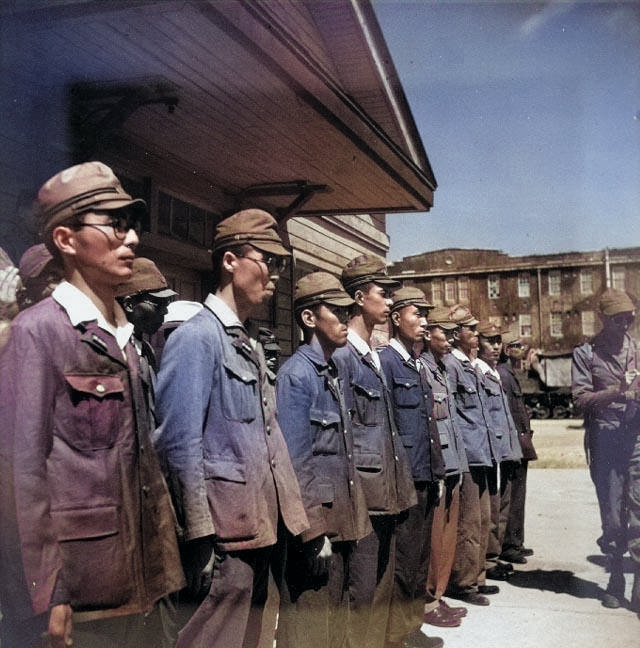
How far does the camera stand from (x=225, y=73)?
13.2ft

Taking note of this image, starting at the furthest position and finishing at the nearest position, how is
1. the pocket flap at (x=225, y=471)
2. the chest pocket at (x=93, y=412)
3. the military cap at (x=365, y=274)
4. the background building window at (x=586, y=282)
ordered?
1. the background building window at (x=586, y=282)
2. the military cap at (x=365, y=274)
3. the pocket flap at (x=225, y=471)
4. the chest pocket at (x=93, y=412)

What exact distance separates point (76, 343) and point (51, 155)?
8.40 ft

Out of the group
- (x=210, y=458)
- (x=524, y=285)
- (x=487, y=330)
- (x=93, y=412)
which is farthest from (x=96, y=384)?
(x=524, y=285)

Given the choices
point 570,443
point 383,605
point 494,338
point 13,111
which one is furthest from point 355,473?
point 570,443

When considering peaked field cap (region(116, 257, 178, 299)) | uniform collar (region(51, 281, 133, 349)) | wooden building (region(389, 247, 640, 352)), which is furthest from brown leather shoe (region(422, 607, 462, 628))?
wooden building (region(389, 247, 640, 352))

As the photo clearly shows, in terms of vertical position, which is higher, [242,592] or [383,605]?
[242,592]

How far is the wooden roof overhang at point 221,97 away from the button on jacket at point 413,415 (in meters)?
1.71

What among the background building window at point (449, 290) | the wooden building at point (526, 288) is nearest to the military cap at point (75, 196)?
the wooden building at point (526, 288)

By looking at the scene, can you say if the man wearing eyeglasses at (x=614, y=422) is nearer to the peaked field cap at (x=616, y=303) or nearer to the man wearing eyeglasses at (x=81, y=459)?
the peaked field cap at (x=616, y=303)

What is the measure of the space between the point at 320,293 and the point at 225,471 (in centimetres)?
121

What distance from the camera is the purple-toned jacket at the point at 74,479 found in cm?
171

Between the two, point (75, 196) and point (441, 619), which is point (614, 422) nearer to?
point (441, 619)

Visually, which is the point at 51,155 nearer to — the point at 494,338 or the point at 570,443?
the point at 494,338

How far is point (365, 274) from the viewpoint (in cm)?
396
